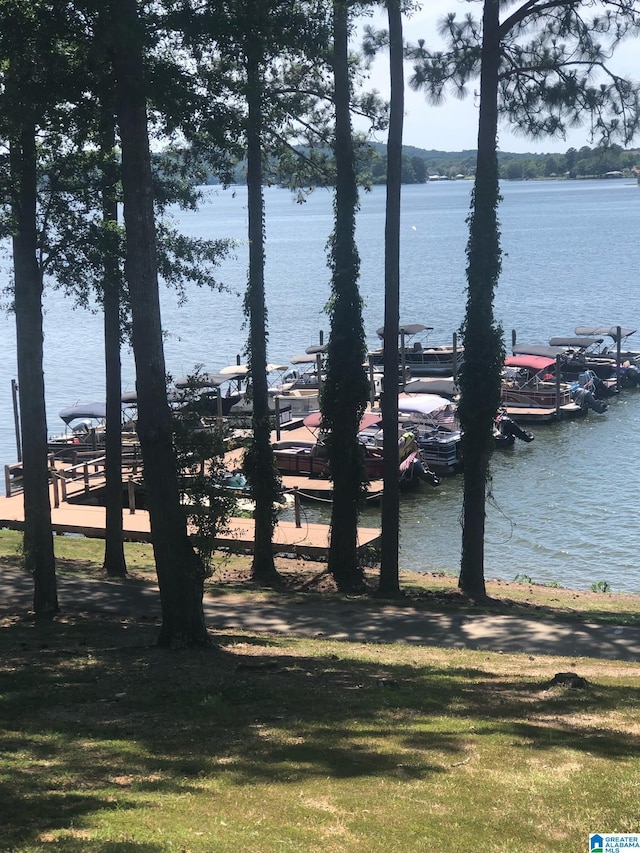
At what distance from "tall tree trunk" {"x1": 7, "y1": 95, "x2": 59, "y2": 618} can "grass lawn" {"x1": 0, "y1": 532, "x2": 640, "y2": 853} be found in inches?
63.8

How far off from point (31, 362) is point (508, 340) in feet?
183

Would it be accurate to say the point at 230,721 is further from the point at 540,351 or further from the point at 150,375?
the point at 540,351

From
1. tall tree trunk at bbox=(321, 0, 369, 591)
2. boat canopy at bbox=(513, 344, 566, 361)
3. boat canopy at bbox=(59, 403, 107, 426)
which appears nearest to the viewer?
tall tree trunk at bbox=(321, 0, 369, 591)

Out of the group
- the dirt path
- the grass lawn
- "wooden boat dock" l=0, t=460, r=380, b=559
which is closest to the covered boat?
"wooden boat dock" l=0, t=460, r=380, b=559

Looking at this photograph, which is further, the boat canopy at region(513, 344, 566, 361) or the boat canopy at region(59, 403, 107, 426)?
the boat canopy at region(513, 344, 566, 361)

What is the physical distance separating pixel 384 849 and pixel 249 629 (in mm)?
9172

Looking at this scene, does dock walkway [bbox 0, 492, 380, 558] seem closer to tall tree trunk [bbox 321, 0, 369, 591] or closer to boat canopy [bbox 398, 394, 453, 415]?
tall tree trunk [bbox 321, 0, 369, 591]

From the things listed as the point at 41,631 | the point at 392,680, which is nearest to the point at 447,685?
the point at 392,680

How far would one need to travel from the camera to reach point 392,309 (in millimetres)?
19031

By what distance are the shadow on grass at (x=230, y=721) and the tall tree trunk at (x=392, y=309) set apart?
680 cm

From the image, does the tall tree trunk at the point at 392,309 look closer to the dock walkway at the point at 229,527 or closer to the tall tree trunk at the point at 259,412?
the tall tree trunk at the point at 259,412

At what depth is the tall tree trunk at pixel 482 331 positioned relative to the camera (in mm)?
18391

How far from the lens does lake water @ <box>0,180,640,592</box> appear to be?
88.9ft

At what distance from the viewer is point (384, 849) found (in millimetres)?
6000
